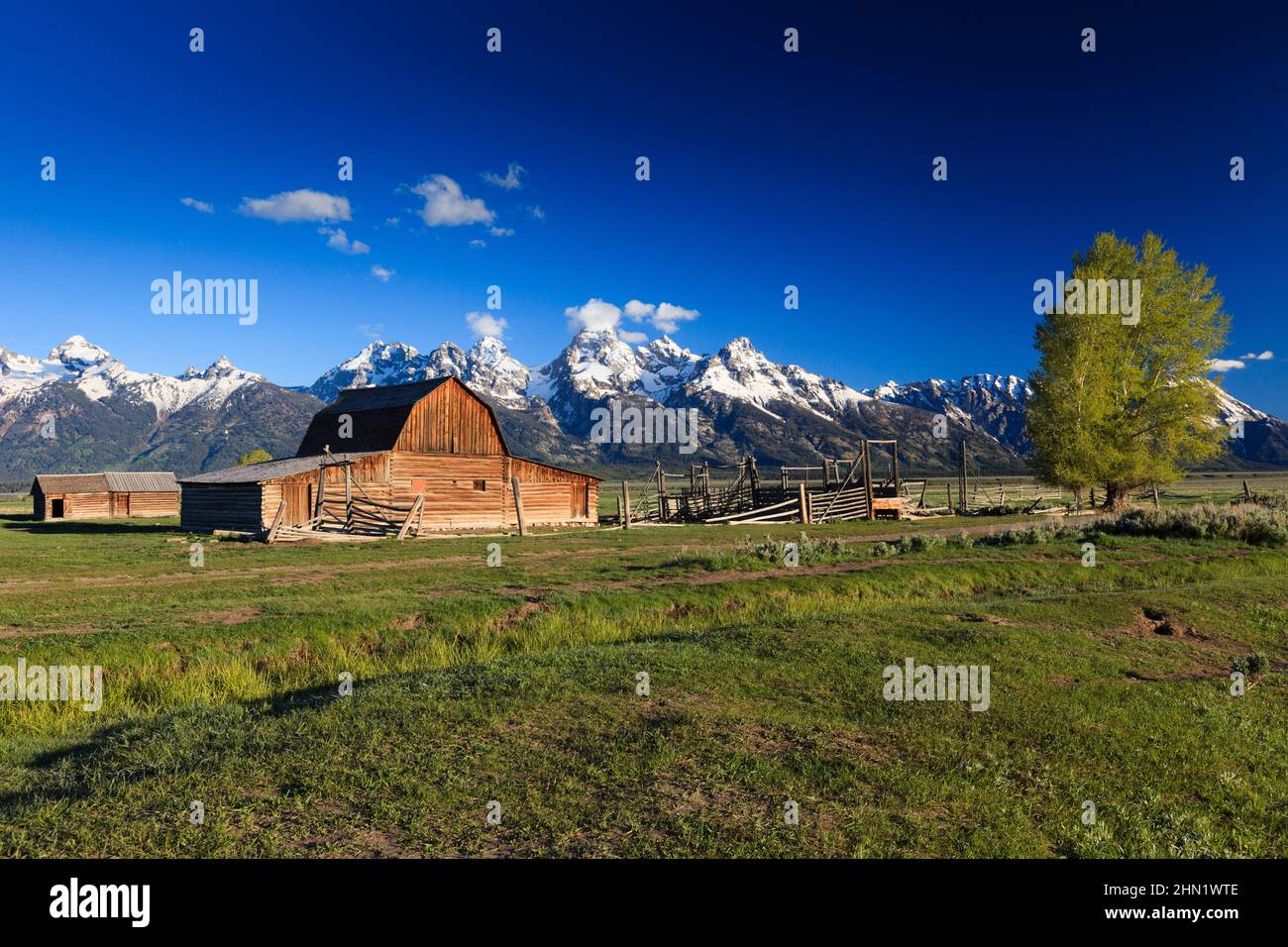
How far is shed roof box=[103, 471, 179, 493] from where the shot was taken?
7306cm

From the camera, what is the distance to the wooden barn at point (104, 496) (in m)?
69.1

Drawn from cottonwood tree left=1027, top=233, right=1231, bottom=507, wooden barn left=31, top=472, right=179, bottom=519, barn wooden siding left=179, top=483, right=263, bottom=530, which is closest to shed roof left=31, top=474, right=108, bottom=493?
wooden barn left=31, top=472, right=179, bottom=519

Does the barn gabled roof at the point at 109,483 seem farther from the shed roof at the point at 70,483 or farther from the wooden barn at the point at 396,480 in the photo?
the wooden barn at the point at 396,480

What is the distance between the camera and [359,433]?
4634cm

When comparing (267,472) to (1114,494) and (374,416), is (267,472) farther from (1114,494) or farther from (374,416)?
(1114,494)

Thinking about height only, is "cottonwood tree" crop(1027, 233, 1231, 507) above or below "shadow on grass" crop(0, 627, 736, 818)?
above

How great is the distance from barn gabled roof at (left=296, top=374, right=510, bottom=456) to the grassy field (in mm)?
24741

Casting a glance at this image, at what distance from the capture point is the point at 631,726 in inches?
334

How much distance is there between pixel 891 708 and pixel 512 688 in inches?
197

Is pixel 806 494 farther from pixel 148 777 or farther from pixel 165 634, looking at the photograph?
pixel 148 777
